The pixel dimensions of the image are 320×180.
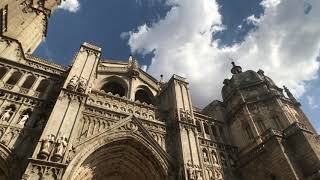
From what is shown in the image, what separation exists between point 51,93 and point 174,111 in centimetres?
943

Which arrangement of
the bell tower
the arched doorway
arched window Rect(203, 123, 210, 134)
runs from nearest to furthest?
1. the arched doorway
2. the bell tower
3. arched window Rect(203, 123, 210, 134)

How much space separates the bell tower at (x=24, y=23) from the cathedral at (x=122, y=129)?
0.46 ft

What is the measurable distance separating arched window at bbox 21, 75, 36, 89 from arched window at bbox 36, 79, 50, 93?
0.56 metres

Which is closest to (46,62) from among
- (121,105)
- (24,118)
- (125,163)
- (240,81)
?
(24,118)

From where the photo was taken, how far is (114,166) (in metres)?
16.9

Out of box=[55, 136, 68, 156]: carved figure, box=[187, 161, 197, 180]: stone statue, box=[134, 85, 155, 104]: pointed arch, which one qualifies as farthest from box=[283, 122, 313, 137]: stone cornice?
box=[55, 136, 68, 156]: carved figure

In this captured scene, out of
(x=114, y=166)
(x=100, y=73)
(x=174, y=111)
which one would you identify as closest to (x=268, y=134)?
(x=174, y=111)

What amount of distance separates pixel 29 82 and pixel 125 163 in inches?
366

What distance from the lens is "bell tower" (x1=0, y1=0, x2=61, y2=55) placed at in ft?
64.5

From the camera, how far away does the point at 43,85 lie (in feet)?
61.5

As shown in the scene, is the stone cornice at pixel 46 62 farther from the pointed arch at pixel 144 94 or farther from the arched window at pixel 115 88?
the pointed arch at pixel 144 94

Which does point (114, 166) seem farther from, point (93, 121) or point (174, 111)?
point (174, 111)

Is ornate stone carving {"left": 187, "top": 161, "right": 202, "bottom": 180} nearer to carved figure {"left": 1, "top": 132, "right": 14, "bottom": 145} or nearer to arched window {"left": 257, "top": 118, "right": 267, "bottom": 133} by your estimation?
arched window {"left": 257, "top": 118, "right": 267, "bottom": 133}

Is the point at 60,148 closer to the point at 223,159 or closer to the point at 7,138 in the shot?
the point at 7,138
